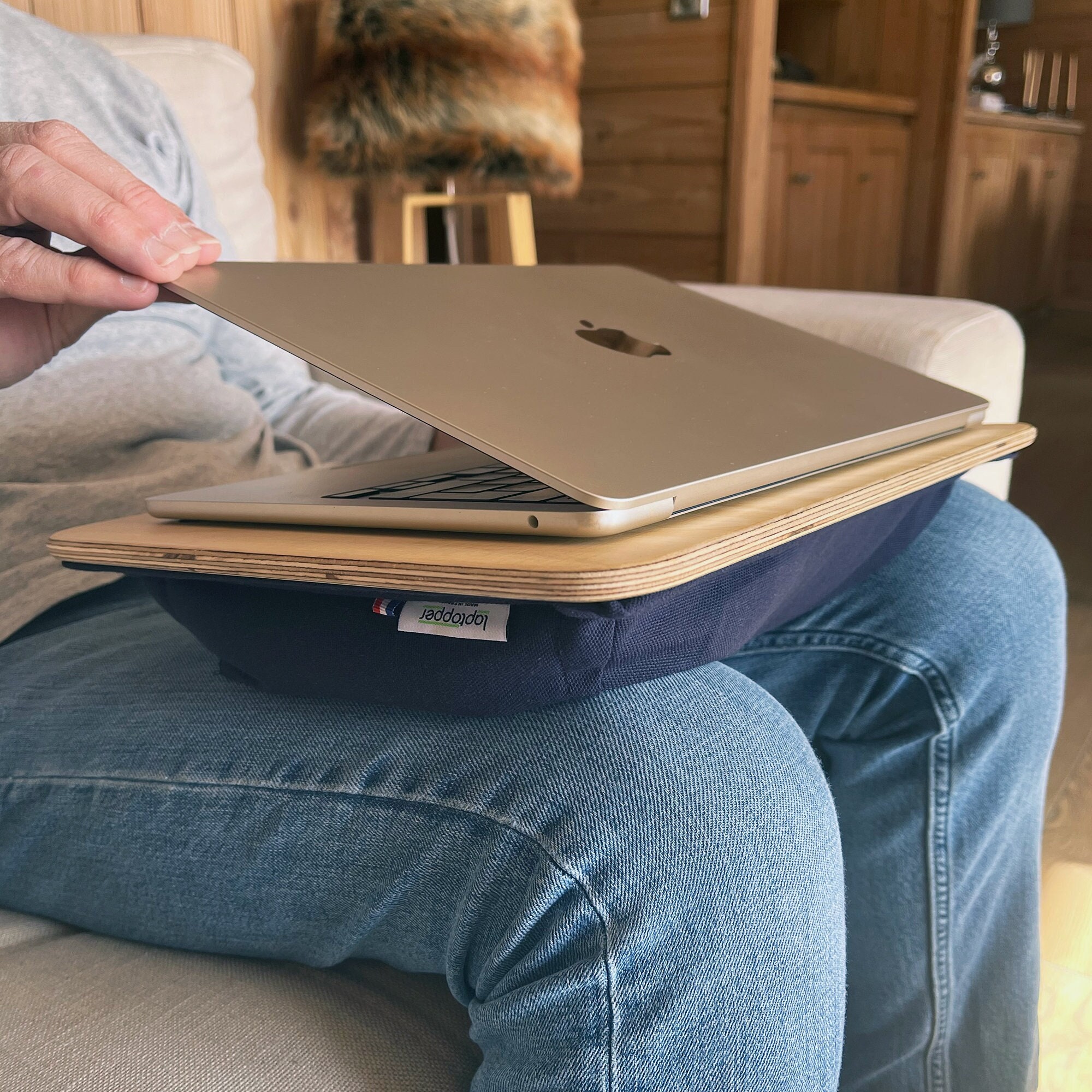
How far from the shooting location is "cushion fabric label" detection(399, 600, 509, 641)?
38cm

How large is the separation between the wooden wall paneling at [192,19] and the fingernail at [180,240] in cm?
92

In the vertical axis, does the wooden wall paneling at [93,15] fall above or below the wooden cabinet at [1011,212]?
above

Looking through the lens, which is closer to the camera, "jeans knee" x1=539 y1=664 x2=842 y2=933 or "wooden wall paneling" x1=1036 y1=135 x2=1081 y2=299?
"jeans knee" x1=539 y1=664 x2=842 y2=933

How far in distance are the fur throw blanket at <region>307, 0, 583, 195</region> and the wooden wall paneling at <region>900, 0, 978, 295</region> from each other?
2428 millimetres

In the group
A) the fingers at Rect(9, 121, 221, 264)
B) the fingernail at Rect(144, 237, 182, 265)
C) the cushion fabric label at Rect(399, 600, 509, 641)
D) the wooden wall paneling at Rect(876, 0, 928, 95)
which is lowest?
the cushion fabric label at Rect(399, 600, 509, 641)

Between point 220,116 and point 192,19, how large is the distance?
33 cm

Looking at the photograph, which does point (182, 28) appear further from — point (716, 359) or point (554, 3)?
point (716, 359)

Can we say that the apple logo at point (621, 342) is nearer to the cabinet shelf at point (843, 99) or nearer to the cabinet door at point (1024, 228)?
the cabinet shelf at point (843, 99)

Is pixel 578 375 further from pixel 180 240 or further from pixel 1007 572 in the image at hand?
pixel 1007 572

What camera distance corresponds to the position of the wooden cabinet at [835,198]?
109 inches

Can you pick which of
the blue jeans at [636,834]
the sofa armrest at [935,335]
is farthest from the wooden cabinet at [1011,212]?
the blue jeans at [636,834]

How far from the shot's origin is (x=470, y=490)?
42cm

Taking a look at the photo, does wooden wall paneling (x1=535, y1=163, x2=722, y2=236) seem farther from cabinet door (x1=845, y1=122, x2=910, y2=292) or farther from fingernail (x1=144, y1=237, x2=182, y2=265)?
fingernail (x1=144, y1=237, x2=182, y2=265)

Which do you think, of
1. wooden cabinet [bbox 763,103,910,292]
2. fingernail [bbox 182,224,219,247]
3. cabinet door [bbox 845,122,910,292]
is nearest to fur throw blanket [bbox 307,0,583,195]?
fingernail [bbox 182,224,219,247]
